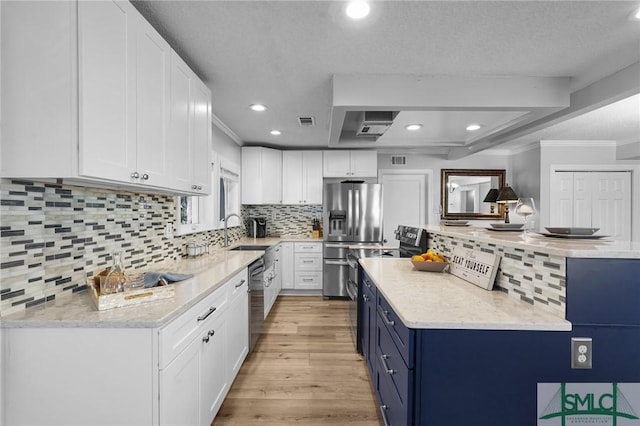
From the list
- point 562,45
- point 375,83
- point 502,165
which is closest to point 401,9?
point 375,83

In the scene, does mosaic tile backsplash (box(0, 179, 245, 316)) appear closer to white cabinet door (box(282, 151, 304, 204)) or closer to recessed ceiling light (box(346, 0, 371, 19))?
recessed ceiling light (box(346, 0, 371, 19))

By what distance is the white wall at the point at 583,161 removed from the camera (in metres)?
4.36

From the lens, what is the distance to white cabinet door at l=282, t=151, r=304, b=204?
188 inches

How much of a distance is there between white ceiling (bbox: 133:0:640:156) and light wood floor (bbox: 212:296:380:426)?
2.21m

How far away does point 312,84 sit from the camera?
2441mm

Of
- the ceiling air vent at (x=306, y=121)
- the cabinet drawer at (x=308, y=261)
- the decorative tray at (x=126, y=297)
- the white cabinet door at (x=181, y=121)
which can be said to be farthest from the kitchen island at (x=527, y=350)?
→ the cabinet drawer at (x=308, y=261)

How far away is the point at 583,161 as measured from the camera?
14.4ft

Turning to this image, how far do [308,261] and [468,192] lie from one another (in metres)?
3.06

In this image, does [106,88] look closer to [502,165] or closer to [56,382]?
[56,382]

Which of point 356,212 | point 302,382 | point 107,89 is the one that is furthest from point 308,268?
point 107,89

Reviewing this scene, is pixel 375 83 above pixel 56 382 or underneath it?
above

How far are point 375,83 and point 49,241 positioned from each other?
2309 mm

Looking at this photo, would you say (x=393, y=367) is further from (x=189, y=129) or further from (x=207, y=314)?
(x=189, y=129)

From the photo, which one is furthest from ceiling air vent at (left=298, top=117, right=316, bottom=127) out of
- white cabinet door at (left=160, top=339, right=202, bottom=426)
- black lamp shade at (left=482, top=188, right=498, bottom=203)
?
black lamp shade at (left=482, top=188, right=498, bottom=203)
